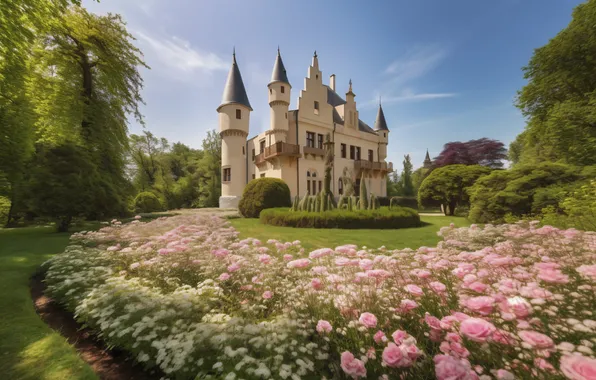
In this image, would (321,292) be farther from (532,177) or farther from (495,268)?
(532,177)

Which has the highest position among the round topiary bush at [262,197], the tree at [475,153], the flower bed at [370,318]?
the tree at [475,153]

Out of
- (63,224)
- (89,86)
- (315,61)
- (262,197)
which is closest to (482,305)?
(63,224)

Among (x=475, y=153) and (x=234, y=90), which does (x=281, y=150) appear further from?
(x=475, y=153)

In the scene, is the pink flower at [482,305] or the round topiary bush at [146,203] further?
the round topiary bush at [146,203]

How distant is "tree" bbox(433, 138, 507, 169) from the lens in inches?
1377

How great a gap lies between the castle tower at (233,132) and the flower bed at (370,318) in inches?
761

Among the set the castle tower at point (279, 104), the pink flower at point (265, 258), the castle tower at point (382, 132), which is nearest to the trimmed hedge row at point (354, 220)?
the pink flower at point (265, 258)

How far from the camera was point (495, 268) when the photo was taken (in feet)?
8.55

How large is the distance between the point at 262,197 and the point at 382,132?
22.2 metres

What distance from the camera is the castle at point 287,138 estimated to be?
21.4 metres

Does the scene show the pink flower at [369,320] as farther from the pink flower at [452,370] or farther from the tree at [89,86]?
Answer: the tree at [89,86]

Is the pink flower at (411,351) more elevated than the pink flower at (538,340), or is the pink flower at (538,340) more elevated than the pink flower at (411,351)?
the pink flower at (538,340)

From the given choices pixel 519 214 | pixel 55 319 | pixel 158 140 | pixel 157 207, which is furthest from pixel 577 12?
pixel 158 140

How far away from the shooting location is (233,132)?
74.1ft
